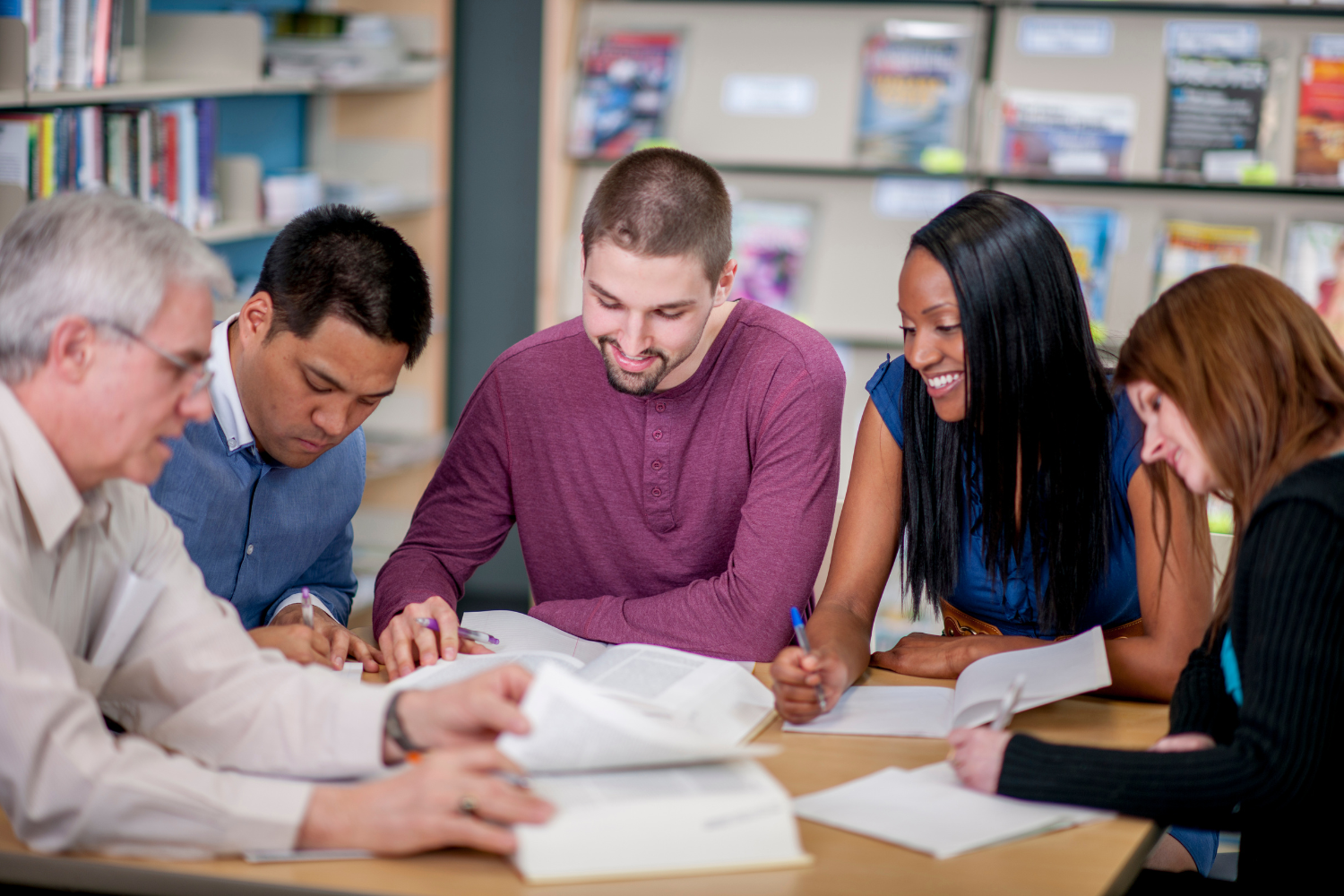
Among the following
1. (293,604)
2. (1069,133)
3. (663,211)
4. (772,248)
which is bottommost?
(293,604)

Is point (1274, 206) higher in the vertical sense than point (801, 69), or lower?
lower

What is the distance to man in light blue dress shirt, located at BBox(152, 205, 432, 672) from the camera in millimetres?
1748

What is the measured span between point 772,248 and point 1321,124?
1493 millimetres

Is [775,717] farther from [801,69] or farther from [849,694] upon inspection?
[801,69]

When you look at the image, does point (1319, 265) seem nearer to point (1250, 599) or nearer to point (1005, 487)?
point (1005, 487)

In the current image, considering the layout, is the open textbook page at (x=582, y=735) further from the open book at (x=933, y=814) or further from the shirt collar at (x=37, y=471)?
the shirt collar at (x=37, y=471)

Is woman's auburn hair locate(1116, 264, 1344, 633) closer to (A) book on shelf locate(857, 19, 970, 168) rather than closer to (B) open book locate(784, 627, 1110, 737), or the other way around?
(B) open book locate(784, 627, 1110, 737)

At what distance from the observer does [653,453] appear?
6.55 feet

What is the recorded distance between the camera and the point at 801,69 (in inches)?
146

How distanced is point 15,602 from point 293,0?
323 centimetres

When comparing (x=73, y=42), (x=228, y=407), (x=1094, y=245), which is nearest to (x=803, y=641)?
(x=228, y=407)

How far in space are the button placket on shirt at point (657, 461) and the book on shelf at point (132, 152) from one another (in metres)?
1.21

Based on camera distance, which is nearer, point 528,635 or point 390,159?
point 528,635

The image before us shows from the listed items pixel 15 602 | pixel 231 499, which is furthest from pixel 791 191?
pixel 15 602
